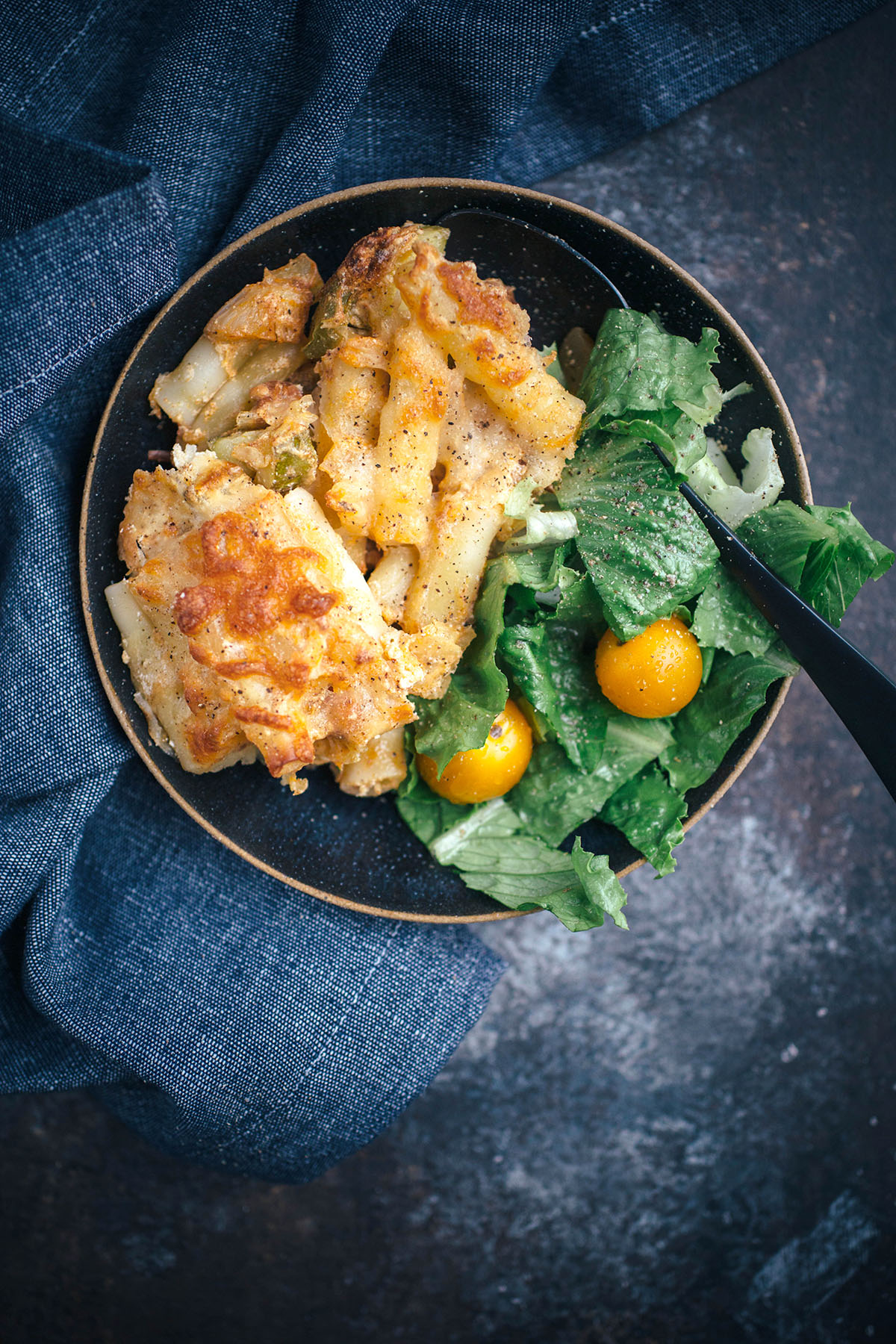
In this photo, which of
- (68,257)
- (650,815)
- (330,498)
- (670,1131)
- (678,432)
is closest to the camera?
(330,498)

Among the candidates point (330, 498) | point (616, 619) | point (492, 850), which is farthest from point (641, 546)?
point (492, 850)

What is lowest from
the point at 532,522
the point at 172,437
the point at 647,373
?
the point at 532,522

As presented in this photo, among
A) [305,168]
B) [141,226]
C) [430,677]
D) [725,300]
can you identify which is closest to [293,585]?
[430,677]

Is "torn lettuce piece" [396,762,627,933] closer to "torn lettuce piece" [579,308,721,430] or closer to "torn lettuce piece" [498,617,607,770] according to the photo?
"torn lettuce piece" [498,617,607,770]

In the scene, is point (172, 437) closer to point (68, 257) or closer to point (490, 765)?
point (68, 257)

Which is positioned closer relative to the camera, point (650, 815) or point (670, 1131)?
point (650, 815)

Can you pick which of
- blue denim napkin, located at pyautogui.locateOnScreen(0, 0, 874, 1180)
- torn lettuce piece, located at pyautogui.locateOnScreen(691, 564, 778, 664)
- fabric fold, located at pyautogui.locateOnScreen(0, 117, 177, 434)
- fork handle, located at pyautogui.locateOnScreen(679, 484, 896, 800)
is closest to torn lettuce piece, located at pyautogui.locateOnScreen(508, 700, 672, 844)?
torn lettuce piece, located at pyautogui.locateOnScreen(691, 564, 778, 664)

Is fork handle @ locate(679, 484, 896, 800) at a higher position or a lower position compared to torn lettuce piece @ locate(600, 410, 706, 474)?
lower

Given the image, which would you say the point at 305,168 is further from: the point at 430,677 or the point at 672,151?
the point at 430,677
